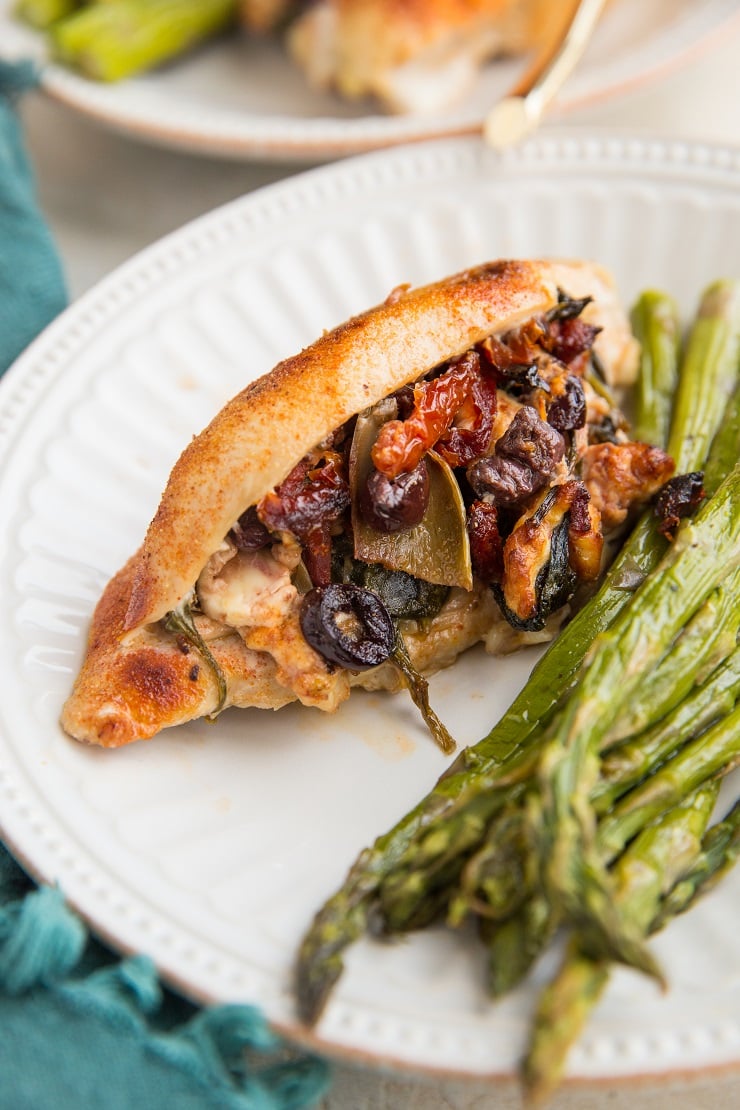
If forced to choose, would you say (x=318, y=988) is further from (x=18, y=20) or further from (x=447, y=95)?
(x=18, y=20)

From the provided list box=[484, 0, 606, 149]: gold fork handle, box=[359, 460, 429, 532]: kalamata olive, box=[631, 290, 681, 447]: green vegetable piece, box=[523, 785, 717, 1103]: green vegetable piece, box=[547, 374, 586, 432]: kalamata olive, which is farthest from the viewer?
box=[484, 0, 606, 149]: gold fork handle

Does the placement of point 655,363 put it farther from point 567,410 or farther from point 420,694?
point 420,694

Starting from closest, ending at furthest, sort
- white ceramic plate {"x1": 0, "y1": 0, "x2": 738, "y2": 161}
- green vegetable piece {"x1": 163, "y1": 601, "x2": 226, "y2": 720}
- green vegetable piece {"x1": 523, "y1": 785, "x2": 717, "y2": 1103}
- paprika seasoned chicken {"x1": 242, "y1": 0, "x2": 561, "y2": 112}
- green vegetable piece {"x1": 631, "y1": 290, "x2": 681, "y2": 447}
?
green vegetable piece {"x1": 523, "y1": 785, "x2": 717, "y2": 1103} < green vegetable piece {"x1": 163, "y1": 601, "x2": 226, "y2": 720} < green vegetable piece {"x1": 631, "y1": 290, "x2": 681, "y2": 447} < white ceramic plate {"x1": 0, "y1": 0, "x2": 738, "y2": 161} < paprika seasoned chicken {"x1": 242, "y1": 0, "x2": 561, "y2": 112}

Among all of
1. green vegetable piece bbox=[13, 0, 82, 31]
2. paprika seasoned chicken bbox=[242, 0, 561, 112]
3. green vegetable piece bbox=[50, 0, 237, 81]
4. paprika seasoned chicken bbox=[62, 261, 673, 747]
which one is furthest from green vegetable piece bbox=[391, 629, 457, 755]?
green vegetable piece bbox=[13, 0, 82, 31]

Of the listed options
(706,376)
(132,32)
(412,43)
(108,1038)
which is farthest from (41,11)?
(108,1038)

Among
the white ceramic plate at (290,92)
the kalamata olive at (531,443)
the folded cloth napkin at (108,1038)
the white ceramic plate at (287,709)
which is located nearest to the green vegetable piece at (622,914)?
the white ceramic plate at (287,709)

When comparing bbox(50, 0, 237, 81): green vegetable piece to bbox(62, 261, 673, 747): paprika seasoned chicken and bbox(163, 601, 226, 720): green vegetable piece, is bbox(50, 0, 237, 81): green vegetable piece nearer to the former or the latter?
bbox(62, 261, 673, 747): paprika seasoned chicken
